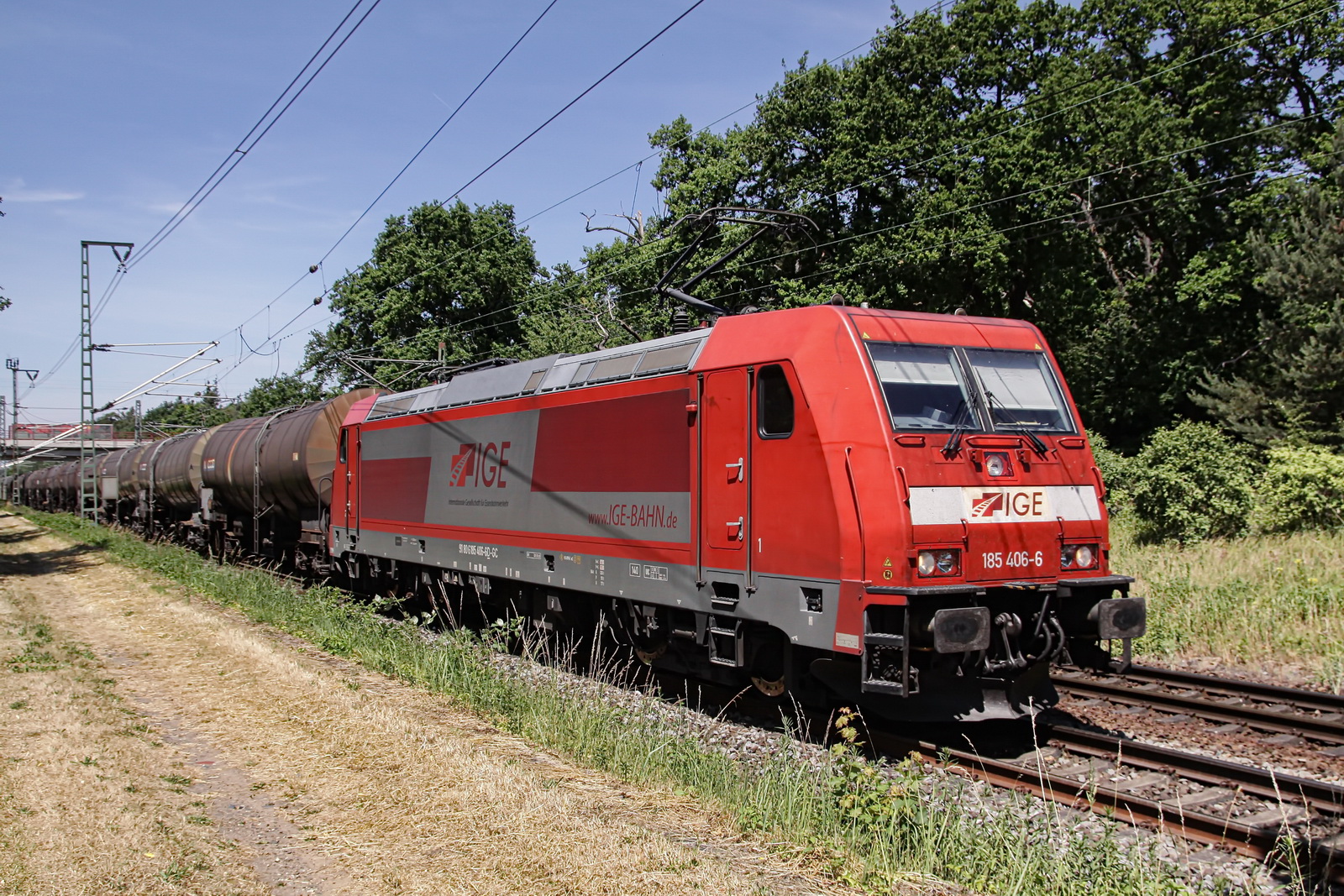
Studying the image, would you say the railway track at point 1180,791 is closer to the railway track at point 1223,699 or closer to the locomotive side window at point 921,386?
the railway track at point 1223,699

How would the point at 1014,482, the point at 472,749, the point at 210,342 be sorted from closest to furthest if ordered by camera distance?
the point at 472,749, the point at 1014,482, the point at 210,342

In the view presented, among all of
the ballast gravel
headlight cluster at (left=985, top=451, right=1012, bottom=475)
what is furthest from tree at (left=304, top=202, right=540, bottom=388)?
headlight cluster at (left=985, top=451, right=1012, bottom=475)

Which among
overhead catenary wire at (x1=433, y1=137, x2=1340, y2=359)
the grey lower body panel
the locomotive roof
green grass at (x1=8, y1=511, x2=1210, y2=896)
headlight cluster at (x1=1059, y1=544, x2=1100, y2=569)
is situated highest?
overhead catenary wire at (x1=433, y1=137, x2=1340, y2=359)

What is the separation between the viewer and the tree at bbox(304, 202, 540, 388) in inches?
1793

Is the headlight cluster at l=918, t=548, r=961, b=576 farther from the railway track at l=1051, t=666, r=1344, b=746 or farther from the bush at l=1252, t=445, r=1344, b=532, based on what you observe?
the bush at l=1252, t=445, r=1344, b=532

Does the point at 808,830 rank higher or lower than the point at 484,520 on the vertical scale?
lower

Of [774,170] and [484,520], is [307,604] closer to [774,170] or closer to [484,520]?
[484,520]

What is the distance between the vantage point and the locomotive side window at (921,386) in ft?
25.8

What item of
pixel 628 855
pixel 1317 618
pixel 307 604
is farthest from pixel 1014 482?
pixel 307 604

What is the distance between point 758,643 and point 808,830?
3.06 meters

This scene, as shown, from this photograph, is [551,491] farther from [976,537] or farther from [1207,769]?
[1207,769]

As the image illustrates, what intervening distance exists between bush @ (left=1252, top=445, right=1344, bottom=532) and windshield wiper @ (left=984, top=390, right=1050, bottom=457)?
35.2 feet

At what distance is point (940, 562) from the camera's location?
751 cm

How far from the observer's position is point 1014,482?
807cm
